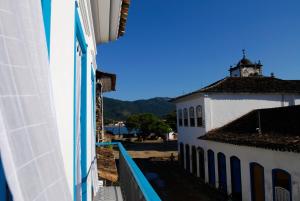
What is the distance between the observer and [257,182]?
13.9m

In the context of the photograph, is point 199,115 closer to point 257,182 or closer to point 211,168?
point 211,168

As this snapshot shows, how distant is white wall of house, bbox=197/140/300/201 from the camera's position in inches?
429

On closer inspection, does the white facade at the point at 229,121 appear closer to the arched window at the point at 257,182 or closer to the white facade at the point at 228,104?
the white facade at the point at 228,104

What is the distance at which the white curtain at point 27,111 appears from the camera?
0.61 m

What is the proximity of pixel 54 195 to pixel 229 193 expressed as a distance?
1711cm

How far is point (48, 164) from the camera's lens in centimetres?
77

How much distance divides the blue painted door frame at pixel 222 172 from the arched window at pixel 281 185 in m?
4.86

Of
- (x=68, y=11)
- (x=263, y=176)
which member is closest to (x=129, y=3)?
(x=68, y=11)

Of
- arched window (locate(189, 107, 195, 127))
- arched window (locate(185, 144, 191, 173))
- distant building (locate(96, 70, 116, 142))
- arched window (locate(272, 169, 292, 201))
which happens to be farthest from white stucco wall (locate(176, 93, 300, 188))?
distant building (locate(96, 70, 116, 142))

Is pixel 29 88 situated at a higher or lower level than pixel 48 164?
higher

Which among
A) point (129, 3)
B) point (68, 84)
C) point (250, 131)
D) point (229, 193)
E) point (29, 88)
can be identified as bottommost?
point (229, 193)

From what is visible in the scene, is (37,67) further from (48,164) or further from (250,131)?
(250,131)

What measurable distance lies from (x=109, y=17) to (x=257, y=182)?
11.5 meters

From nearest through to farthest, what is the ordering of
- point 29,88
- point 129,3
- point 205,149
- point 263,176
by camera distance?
point 29,88 → point 129,3 → point 263,176 → point 205,149
